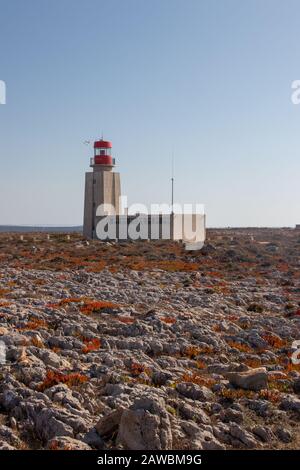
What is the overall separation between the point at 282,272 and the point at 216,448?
103 feet

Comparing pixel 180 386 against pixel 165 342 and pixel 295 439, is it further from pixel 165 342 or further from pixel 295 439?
pixel 165 342

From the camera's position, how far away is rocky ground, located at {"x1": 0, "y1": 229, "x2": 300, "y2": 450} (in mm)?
8969

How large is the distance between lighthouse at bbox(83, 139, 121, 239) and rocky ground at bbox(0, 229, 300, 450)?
31005 millimetres

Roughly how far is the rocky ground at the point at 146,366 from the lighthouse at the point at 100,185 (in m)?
31.0

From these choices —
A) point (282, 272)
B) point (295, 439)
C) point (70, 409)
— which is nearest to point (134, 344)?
point (70, 409)

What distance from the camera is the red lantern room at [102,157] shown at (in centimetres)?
5944

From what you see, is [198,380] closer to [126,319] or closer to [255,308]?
[126,319]

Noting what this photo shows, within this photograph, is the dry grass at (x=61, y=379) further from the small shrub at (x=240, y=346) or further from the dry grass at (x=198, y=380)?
the small shrub at (x=240, y=346)

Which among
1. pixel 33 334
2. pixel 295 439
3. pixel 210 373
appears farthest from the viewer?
pixel 33 334

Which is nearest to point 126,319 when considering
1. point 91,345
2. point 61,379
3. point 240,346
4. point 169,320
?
point 169,320

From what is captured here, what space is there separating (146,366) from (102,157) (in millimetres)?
48978

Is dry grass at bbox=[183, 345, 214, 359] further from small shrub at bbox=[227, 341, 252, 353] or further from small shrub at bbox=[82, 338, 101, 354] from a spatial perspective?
small shrub at bbox=[82, 338, 101, 354]

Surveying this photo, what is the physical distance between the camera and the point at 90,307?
20.2 metres

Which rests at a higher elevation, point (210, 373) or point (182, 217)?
point (182, 217)
